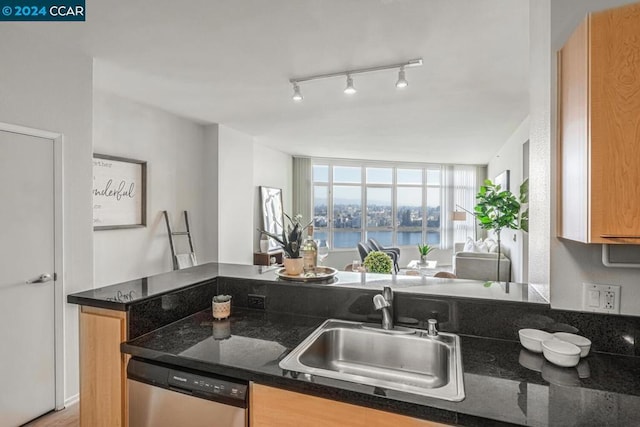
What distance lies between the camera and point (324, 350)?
1460 millimetres

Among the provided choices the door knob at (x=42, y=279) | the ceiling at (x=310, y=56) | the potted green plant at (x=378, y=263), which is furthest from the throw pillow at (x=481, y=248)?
the door knob at (x=42, y=279)

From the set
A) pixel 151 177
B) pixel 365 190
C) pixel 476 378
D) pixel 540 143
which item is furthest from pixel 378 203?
pixel 476 378

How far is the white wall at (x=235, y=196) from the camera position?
458cm

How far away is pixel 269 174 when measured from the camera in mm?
6188

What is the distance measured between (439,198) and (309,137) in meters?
4.44

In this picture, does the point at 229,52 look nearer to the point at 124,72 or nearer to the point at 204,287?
the point at 124,72

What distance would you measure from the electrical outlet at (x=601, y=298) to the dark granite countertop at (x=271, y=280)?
0.45 feet

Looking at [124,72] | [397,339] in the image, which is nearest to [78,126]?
[124,72]

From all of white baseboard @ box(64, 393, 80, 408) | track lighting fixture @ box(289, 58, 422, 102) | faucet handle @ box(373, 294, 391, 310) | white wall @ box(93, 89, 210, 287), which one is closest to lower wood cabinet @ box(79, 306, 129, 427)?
faucet handle @ box(373, 294, 391, 310)

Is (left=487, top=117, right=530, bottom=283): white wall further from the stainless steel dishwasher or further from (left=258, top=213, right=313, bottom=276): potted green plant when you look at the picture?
the stainless steel dishwasher

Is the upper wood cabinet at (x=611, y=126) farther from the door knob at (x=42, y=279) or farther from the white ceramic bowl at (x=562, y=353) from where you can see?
the door knob at (x=42, y=279)

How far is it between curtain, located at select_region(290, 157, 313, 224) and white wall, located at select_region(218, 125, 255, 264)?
1.93 m

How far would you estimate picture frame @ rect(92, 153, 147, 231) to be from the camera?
125 inches

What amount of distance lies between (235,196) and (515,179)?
399 centimetres
